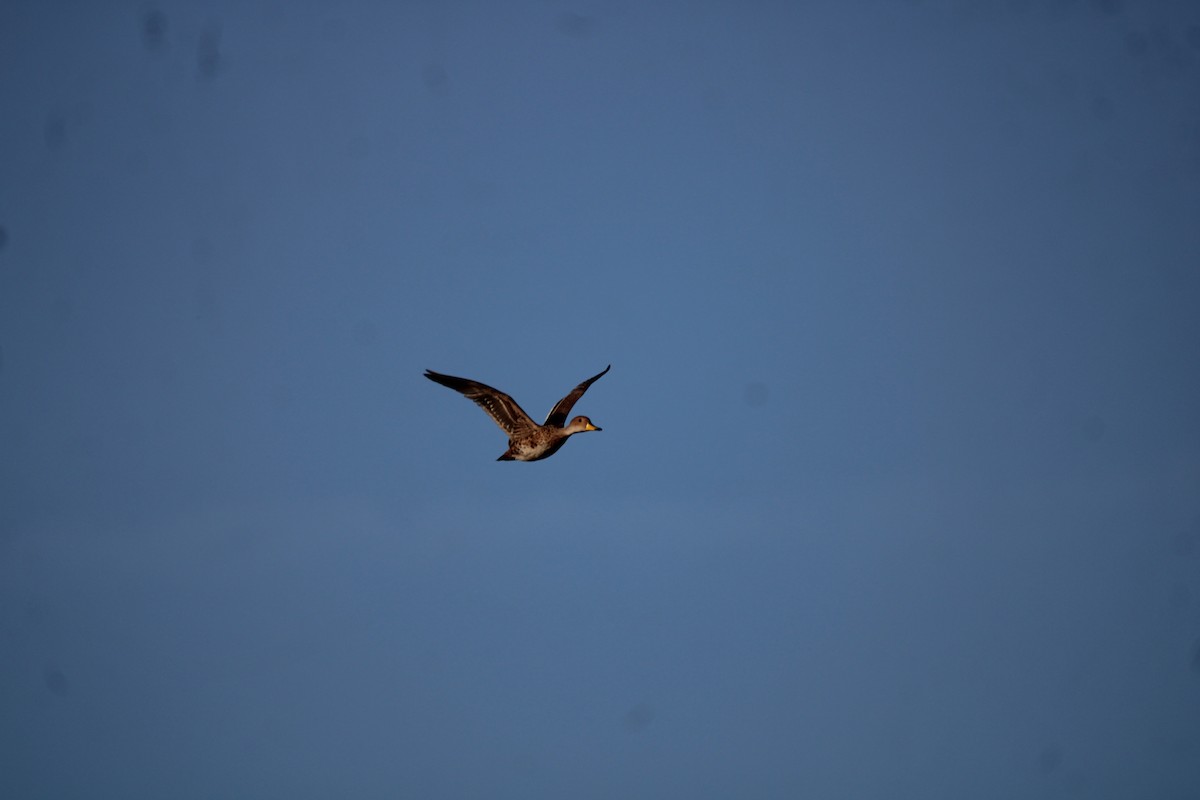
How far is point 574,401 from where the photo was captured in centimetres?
4347

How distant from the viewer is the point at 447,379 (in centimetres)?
4162

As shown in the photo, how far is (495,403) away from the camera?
42594mm

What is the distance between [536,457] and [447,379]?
371 cm

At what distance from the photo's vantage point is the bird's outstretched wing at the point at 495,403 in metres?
41.8

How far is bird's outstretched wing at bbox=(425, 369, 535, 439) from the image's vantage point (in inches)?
1645

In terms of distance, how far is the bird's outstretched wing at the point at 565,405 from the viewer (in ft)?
140

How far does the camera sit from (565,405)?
43.2 meters

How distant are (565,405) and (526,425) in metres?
1.29

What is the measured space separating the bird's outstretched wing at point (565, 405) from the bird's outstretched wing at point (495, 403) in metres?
0.54

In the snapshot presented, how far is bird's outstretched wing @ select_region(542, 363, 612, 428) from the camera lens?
42.8 metres

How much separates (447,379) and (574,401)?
13.2 ft

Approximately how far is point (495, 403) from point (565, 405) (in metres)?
2.07

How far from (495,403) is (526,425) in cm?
112

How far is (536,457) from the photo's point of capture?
43.3m
